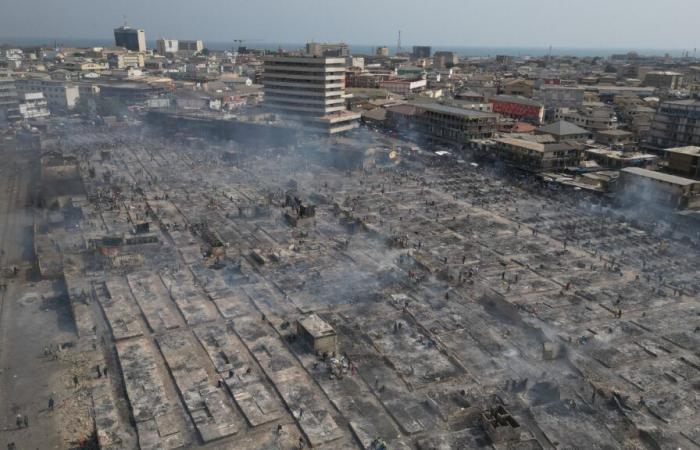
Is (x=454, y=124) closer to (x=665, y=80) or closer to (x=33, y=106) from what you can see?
(x=33, y=106)

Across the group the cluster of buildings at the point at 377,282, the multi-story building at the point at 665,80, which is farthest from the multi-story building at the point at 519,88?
the multi-story building at the point at 665,80

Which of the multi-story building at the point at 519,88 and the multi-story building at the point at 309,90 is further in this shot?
the multi-story building at the point at 519,88

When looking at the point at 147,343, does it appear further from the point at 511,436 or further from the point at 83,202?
the point at 83,202

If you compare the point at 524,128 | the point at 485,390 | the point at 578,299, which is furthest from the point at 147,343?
the point at 524,128

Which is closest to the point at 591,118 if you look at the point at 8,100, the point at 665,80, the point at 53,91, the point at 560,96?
the point at 560,96

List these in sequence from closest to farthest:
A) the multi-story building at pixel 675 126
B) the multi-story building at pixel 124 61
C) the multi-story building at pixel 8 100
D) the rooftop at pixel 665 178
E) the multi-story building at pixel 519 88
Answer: the rooftop at pixel 665 178
the multi-story building at pixel 675 126
the multi-story building at pixel 8 100
the multi-story building at pixel 519 88
the multi-story building at pixel 124 61

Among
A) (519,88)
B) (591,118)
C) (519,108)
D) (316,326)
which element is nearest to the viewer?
(316,326)

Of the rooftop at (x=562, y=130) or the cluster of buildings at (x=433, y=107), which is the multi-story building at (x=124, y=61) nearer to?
the cluster of buildings at (x=433, y=107)
